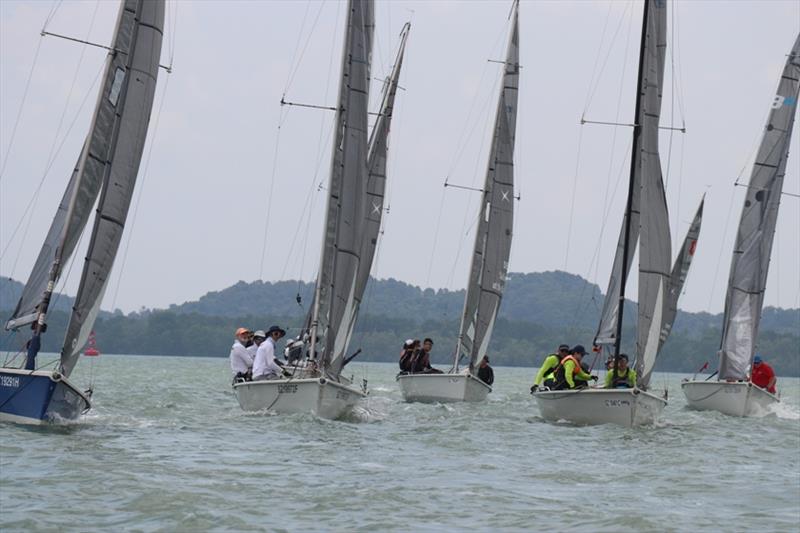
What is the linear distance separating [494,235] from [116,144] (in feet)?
60.1

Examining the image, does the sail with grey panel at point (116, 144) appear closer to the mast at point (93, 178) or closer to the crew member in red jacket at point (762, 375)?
the mast at point (93, 178)

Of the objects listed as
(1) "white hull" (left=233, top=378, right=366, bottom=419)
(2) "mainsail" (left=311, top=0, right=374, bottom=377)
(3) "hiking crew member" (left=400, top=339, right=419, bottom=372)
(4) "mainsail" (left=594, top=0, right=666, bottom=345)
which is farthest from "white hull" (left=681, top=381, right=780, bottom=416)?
(1) "white hull" (left=233, top=378, right=366, bottom=419)

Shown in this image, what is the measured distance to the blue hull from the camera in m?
20.1

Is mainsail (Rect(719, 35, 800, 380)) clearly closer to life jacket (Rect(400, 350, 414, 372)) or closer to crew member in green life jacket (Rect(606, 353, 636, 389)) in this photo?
life jacket (Rect(400, 350, 414, 372))

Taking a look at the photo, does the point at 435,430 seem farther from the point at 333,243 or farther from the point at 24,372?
the point at 24,372

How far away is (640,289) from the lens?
2752cm

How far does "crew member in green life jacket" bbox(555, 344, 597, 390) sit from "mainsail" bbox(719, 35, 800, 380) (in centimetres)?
991

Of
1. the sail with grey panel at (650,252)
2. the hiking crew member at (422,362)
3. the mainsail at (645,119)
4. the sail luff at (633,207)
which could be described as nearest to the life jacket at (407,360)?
the hiking crew member at (422,362)

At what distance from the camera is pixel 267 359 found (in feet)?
83.5

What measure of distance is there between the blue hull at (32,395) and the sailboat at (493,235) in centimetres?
1748

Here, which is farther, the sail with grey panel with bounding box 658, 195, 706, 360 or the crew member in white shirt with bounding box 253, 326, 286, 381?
the sail with grey panel with bounding box 658, 195, 706, 360

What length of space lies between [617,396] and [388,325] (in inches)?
5600

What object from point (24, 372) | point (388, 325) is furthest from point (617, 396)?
point (388, 325)

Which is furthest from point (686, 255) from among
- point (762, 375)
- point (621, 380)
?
point (621, 380)
